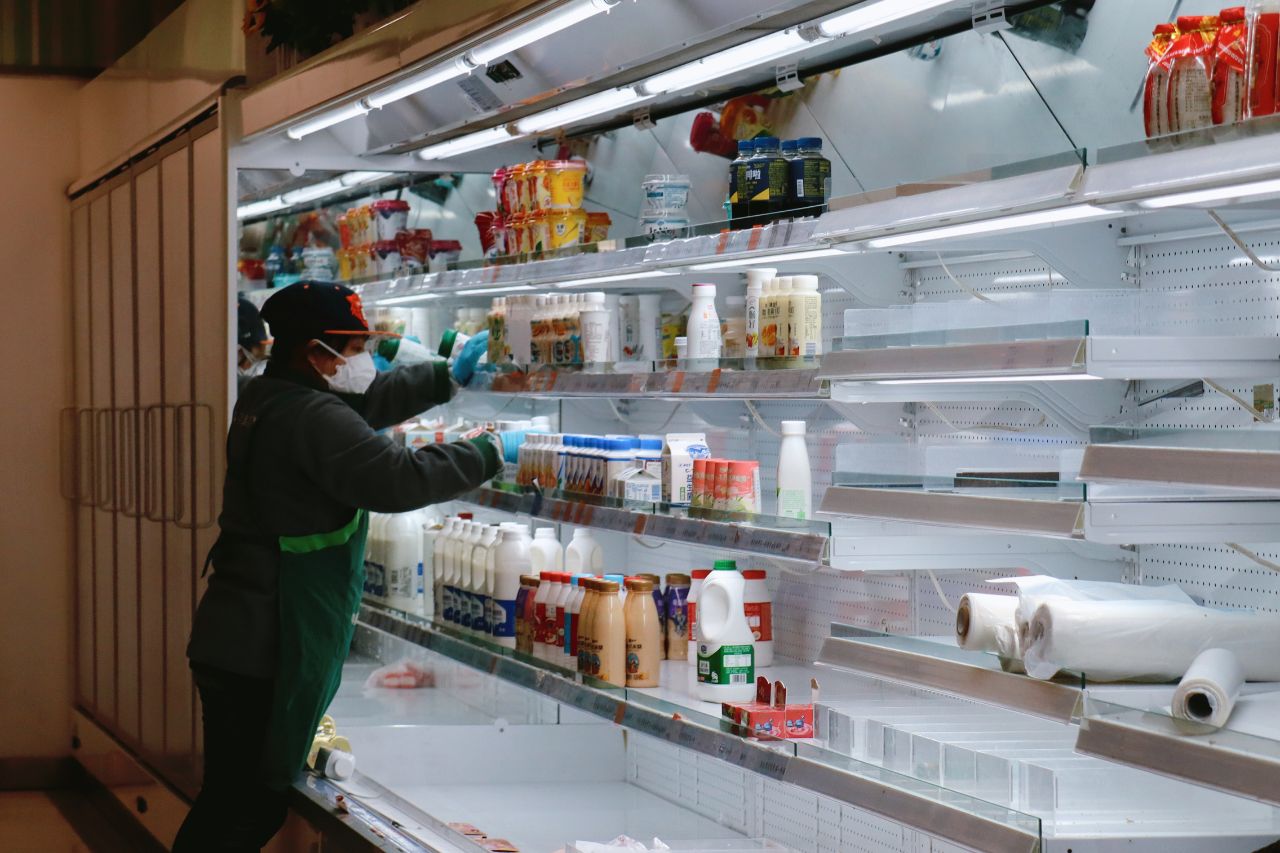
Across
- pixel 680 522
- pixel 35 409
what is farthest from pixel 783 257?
pixel 35 409

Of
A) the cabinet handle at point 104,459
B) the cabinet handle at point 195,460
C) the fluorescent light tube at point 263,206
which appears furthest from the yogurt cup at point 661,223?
the cabinet handle at point 104,459

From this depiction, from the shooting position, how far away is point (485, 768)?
427cm

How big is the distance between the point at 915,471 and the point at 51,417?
5715 mm

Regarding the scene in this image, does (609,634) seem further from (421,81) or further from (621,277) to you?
(421,81)

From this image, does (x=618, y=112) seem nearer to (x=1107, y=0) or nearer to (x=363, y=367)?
(x=363, y=367)

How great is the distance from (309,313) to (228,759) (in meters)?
1.18

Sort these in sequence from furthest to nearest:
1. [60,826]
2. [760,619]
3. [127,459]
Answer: [60,826] < [127,459] < [760,619]

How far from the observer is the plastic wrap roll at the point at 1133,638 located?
2025mm

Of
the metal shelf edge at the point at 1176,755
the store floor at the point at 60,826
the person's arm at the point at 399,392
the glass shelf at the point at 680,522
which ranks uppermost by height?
the person's arm at the point at 399,392

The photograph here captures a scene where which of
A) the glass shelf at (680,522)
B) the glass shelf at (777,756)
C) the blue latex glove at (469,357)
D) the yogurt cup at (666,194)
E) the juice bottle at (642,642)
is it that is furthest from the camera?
the blue latex glove at (469,357)

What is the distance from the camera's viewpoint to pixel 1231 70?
1.95 metres

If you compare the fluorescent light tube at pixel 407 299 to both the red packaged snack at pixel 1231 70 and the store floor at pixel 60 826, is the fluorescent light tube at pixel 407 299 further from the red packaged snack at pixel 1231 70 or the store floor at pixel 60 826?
the red packaged snack at pixel 1231 70

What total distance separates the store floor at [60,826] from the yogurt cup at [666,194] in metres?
3.71

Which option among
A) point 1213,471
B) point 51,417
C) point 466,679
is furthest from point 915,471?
point 51,417
